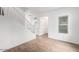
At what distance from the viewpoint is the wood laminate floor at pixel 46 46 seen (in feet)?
5.65

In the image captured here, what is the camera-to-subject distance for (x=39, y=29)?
72.5 inches

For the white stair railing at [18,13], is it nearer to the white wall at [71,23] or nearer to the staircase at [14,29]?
the staircase at [14,29]

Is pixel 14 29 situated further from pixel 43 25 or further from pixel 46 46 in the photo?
pixel 46 46

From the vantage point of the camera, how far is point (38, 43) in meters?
1.78

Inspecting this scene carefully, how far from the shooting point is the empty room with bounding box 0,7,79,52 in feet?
5.59

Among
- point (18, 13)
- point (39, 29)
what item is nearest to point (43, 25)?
point (39, 29)

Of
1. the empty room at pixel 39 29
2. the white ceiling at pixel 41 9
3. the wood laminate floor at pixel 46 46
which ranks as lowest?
the wood laminate floor at pixel 46 46

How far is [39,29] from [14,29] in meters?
Result: 0.47

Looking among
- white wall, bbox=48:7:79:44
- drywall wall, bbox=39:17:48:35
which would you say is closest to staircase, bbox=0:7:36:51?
drywall wall, bbox=39:17:48:35

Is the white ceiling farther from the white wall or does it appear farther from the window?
the window

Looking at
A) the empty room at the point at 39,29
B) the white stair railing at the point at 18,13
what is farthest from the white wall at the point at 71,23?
the white stair railing at the point at 18,13
